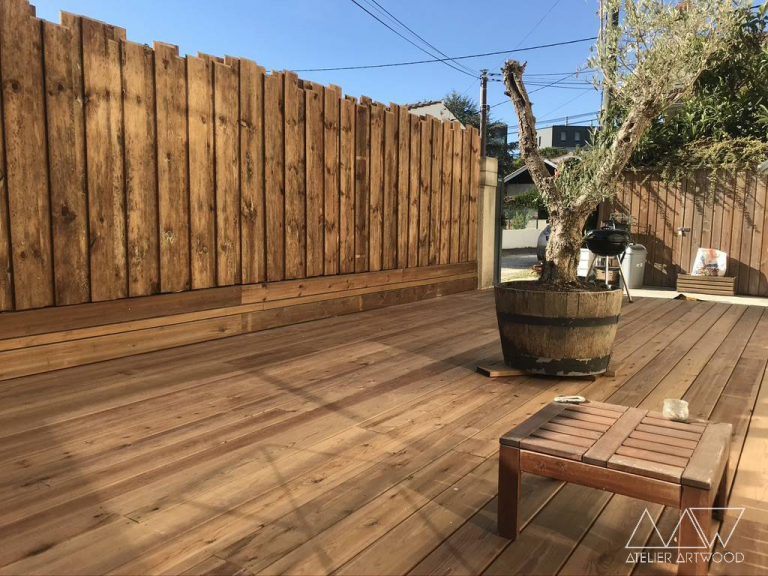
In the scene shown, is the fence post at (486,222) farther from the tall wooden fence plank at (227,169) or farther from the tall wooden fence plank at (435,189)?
the tall wooden fence plank at (227,169)

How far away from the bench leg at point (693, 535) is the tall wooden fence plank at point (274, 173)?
3.42m

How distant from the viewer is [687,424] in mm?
1633

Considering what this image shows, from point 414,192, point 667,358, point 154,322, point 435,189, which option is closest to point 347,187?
point 414,192

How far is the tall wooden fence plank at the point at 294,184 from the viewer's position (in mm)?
4344

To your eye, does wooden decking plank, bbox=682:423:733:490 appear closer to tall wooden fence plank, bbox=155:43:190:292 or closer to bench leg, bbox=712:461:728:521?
bench leg, bbox=712:461:728:521

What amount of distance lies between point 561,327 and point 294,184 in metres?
2.34

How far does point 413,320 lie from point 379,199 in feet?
3.88

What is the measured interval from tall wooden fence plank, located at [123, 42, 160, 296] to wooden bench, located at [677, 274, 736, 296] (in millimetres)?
6386

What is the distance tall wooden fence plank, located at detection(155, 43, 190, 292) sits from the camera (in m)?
3.50

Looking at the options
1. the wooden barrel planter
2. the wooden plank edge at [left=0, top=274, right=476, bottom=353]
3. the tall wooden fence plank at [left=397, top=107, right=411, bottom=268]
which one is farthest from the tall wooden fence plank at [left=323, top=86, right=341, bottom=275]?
the wooden barrel planter

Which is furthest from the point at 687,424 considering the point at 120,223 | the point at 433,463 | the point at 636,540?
the point at 120,223

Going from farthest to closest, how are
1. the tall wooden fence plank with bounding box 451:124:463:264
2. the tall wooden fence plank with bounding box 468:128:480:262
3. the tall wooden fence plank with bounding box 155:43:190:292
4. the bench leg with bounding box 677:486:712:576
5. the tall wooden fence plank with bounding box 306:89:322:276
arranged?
1. the tall wooden fence plank with bounding box 468:128:480:262
2. the tall wooden fence plank with bounding box 451:124:463:264
3. the tall wooden fence plank with bounding box 306:89:322:276
4. the tall wooden fence plank with bounding box 155:43:190:292
5. the bench leg with bounding box 677:486:712:576

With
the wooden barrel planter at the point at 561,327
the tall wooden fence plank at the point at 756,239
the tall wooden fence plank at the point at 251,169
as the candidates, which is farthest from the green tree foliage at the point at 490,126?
the wooden barrel planter at the point at 561,327

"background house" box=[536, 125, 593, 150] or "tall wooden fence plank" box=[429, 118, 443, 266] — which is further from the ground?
"background house" box=[536, 125, 593, 150]
